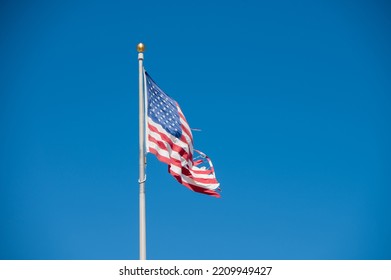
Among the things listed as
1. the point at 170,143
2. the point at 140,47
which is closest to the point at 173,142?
the point at 170,143

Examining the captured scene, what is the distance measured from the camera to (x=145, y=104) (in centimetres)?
A: 2066

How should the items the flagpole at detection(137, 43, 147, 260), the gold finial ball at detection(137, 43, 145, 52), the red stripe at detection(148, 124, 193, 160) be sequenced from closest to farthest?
the flagpole at detection(137, 43, 147, 260) → the red stripe at detection(148, 124, 193, 160) → the gold finial ball at detection(137, 43, 145, 52)

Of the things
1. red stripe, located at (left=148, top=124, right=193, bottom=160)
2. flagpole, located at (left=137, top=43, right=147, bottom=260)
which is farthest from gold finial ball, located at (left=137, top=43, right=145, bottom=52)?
red stripe, located at (left=148, top=124, right=193, bottom=160)

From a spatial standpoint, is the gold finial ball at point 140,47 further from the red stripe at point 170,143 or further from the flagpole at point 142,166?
the red stripe at point 170,143

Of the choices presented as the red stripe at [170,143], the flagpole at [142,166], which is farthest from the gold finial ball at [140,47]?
the red stripe at [170,143]

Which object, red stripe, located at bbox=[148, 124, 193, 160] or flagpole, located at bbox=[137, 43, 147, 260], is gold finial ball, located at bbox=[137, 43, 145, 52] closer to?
flagpole, located at bbox=[137, 43, 147, 260]

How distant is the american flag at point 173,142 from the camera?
20641 mm

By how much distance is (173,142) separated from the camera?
21406mm

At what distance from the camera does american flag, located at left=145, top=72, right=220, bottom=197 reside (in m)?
20.6

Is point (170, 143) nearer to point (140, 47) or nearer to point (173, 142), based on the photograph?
point (173, 142)
